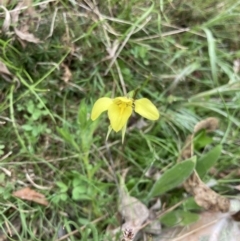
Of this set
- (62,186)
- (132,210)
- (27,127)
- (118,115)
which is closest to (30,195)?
(62,186)

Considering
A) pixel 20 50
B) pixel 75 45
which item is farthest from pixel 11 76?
pixel 75 45

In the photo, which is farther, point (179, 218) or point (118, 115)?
point (179, 218)

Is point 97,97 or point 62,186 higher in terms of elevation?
point 97,97

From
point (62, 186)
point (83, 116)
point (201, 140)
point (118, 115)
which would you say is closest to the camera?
point (118, 115)

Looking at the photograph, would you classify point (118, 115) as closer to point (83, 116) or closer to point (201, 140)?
point (83, 116)

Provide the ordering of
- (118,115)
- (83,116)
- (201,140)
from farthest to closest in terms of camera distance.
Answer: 1. (201,140)
2. (83,116)
3. (118,115)

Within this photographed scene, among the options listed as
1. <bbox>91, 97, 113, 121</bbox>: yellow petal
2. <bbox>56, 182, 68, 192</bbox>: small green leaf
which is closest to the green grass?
<bbox>56, 182, 68, 192</bbox>: small green leaf
